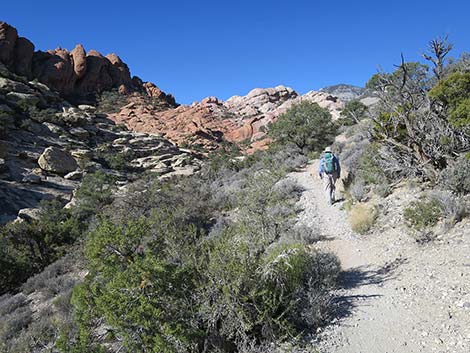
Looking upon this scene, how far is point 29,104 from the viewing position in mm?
34188

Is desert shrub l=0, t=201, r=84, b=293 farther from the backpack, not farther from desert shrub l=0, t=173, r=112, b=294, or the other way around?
the backpack

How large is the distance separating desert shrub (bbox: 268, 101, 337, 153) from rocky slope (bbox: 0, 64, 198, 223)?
441 inches

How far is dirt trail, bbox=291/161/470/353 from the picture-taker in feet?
12.0

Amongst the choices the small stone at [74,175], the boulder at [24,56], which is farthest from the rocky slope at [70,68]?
the small stone at [74,175]

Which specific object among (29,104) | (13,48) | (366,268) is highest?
(13,48)

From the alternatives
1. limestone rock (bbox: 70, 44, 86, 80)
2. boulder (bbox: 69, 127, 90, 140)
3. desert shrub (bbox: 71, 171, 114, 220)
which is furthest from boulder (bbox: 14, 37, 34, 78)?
desert shrub (bbox: 71, 171, 114, 220)

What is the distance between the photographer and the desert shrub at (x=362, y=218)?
7.37 metres

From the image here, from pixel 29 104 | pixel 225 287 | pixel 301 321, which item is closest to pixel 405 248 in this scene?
pixel 301 321

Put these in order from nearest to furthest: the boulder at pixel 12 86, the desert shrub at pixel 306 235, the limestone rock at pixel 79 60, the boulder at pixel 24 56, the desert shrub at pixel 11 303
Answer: the desert shrub at pixel 306 235
the desert shrub at pixel 11 303
the boulder at pixel 12 86
the boulder at pixel 24 56
the limestone rock at pixel 79 60

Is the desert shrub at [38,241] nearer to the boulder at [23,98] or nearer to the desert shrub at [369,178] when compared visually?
the desert shrub at [369,178]

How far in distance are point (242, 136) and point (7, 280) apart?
122ft

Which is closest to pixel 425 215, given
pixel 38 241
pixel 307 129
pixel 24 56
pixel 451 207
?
pixel 451 207

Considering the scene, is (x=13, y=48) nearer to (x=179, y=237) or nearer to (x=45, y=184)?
(x=45, y=184)

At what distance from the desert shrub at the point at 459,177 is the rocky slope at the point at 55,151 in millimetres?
18469
